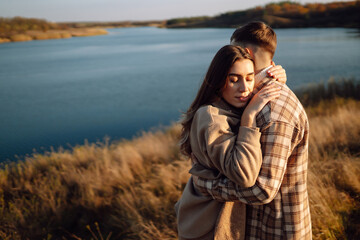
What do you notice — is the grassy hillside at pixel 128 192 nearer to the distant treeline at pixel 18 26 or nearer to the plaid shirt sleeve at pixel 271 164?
the plaid shirt sleeve at pixel 271 164

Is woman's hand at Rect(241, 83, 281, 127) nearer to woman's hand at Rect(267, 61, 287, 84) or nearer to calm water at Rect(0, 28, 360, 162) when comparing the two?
woman's hand at Rect(267, 61, 287, 84)

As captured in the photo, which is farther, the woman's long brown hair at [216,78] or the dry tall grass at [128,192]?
the dry tall grass at [128,192]

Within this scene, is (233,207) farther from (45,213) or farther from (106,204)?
(45,213)

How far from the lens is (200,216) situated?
4.79 ft

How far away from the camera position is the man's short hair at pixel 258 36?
1454 millimetres

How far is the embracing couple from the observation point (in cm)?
125

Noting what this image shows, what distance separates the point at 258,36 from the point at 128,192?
11.3 ft

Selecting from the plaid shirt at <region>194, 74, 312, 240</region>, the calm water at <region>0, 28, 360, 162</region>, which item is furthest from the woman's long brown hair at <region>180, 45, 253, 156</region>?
the calm water at <region>0, 28, 360, 162</region>

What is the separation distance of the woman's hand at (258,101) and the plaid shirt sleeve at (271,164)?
0.08 meters

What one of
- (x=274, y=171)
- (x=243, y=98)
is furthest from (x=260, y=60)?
(x=274, y=171)

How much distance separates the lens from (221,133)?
1.28 meters

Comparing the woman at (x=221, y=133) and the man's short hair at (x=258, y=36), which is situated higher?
the man's short hair at (x=258, y=36)

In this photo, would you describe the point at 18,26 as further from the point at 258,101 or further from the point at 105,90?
the point at 258,101

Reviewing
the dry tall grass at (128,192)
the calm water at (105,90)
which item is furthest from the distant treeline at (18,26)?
the dry tall grass at (128,192)
